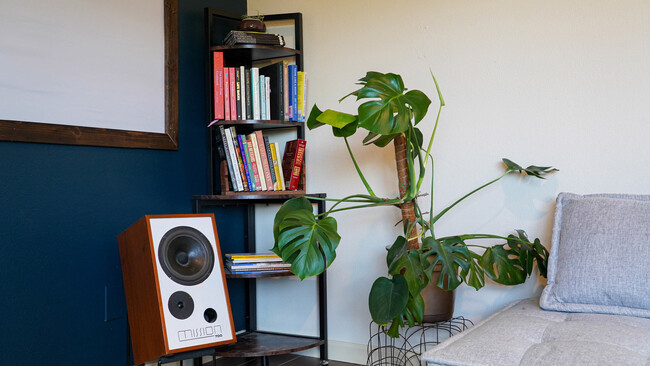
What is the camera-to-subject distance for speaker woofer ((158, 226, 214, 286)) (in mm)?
2189

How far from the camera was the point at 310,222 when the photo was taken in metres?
2.17

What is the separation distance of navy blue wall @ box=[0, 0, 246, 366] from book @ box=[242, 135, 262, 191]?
0.36 m

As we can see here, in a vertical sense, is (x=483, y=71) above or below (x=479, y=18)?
below

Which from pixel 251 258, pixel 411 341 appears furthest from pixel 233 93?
pixel 411 341

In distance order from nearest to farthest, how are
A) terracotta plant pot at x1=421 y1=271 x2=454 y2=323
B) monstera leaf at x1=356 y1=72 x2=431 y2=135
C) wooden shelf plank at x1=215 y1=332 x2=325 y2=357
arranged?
monstera leaf at x1=356 y1=72 x2=431 y2=135
terracotta plant pot at x1=421 y1=271 x2=454 y2=323
wooden shelf plank at x1=215 y1=332 x2=325 y2=357

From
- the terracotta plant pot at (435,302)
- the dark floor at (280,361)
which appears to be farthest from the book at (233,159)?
the terracotta plant pot at (435,302)

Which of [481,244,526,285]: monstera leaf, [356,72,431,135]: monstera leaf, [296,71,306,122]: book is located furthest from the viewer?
[296,71,306,122]: book

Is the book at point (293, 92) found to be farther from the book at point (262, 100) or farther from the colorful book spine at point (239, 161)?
the colorful book spine at point (239, 161)

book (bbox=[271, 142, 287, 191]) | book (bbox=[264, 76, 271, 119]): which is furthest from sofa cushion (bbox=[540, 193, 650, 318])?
book (bbox=[264, 76, 271, 119])

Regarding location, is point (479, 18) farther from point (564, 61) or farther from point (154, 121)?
point (154, 121)

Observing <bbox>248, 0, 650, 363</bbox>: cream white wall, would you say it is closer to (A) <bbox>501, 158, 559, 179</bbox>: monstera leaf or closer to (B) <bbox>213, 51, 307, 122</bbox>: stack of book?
(A) <bbox>501, 158, 559, 179</bbox>: monstera leaf

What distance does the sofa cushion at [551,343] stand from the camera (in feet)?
4.84

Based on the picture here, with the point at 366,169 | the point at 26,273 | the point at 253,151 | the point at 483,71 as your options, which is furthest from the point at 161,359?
the point at 483,71

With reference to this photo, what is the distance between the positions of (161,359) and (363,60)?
1.71m
